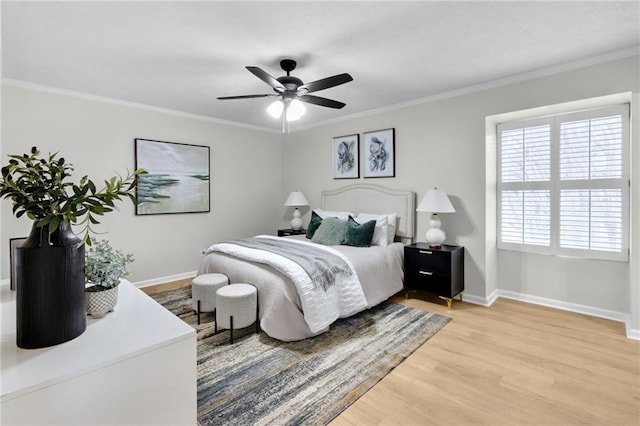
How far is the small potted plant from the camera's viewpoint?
126cm

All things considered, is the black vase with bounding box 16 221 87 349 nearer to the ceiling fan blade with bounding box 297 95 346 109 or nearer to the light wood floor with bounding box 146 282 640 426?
the light wood floor with bounding box 146 282 640 426

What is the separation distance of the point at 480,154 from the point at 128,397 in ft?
12.4

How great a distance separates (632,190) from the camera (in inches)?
108

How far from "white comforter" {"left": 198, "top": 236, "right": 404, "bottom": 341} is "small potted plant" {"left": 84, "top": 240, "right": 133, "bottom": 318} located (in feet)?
4.80

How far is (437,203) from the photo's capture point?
3547 millimetres

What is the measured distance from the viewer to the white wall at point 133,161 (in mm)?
3424

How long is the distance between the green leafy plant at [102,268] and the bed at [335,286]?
1461mm

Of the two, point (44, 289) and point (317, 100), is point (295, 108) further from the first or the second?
point (44, 289)

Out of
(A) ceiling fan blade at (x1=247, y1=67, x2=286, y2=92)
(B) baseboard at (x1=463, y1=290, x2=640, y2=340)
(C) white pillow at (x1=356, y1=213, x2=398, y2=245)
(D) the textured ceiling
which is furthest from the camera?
(C) white pillow at (x1=356, y1=213, x2=398, y2=245)

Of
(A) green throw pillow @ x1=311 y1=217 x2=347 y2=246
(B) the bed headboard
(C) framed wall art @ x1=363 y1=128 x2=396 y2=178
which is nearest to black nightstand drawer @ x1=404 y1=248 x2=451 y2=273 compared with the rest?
(B) the bed headboard

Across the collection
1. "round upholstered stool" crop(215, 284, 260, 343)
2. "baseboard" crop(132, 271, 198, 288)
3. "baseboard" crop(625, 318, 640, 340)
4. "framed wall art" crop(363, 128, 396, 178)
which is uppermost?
"framed wall art" crop(363, 128, 396, 178)

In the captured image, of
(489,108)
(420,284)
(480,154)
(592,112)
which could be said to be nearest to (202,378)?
(420,284)

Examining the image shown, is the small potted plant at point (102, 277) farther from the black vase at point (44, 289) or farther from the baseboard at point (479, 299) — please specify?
the baseboard at point (479, 299)

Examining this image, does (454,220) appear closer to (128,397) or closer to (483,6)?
(483,6)
